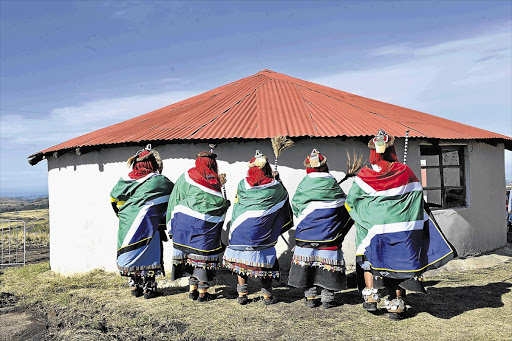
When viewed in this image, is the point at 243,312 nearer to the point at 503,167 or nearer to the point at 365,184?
the point at 365,184

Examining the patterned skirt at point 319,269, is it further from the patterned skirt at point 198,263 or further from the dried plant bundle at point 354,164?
the dried plant bundle at point 354,164

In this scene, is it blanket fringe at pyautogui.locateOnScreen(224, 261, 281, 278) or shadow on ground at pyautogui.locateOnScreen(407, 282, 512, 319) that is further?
blanket fringe at pyautogui.locateOnScreen(224, 261, 281, 278)

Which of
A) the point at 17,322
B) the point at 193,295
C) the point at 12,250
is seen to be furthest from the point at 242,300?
the point at 12,250

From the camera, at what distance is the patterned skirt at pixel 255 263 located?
5434mm

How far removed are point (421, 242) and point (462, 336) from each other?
1.01 meters

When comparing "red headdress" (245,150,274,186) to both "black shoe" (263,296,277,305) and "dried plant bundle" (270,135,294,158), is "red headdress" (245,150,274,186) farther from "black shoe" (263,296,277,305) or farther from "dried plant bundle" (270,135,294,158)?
A: "black shoe" (263,296,277,305)

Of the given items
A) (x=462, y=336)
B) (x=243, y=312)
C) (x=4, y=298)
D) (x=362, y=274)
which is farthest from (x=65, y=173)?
(x=462, y=336)

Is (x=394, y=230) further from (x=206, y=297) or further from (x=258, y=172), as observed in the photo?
(x=206, y=297)

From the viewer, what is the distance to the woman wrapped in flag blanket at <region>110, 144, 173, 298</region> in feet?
19.2

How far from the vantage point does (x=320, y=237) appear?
5277 mm

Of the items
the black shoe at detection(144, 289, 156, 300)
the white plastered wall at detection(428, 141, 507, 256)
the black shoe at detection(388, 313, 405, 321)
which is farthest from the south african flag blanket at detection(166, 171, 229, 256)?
the white plastered wall at detection(428, 141, 507, 256)

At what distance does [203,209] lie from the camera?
5695 millimetres

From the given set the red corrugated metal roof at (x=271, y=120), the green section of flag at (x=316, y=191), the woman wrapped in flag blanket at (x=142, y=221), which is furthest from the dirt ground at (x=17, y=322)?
the green section of flag at (x=316, y=191)

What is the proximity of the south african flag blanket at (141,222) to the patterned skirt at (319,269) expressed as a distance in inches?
78.7
